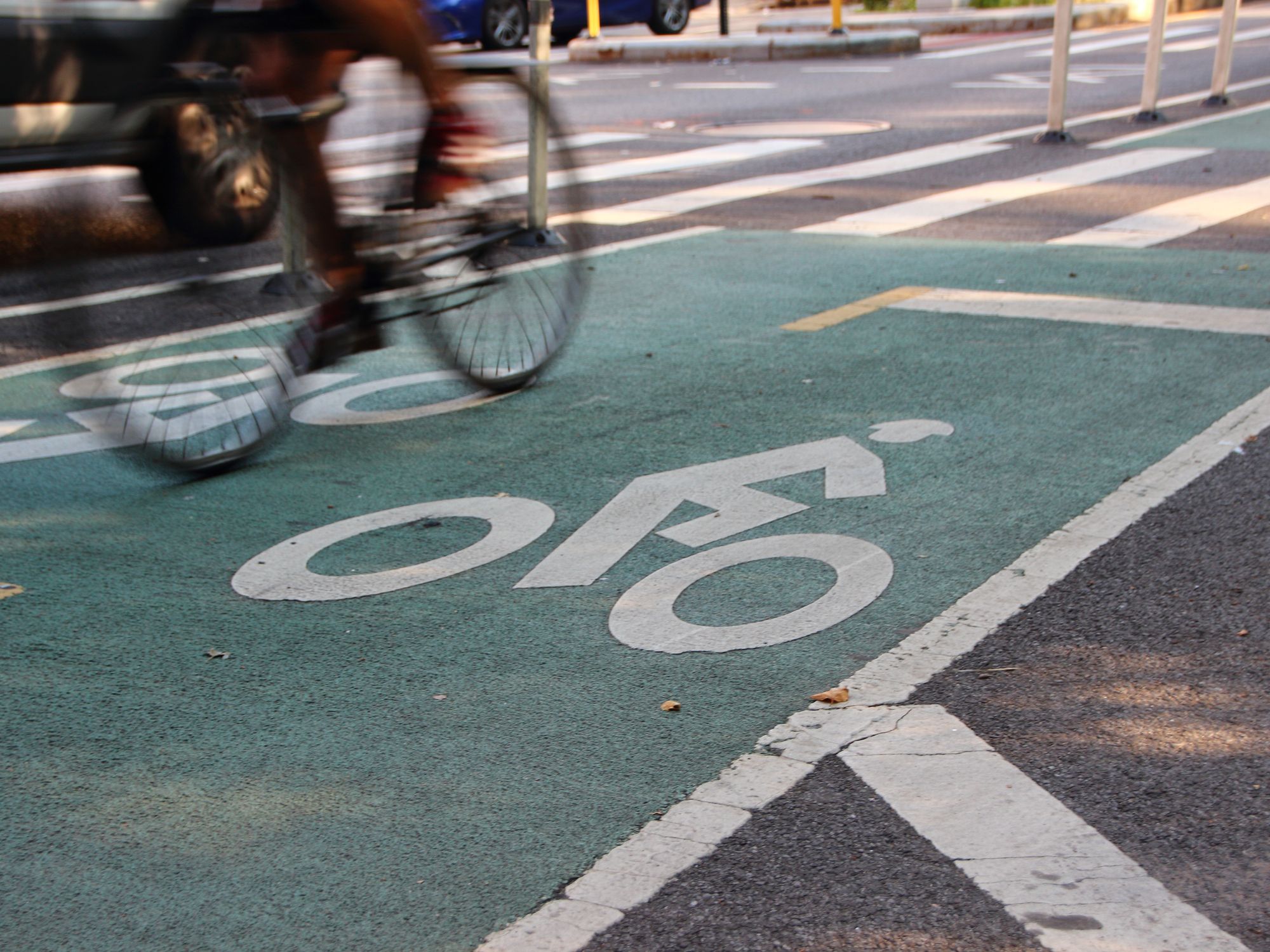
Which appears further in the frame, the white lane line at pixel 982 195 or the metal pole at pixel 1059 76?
the metal pole at pixel 1059 76

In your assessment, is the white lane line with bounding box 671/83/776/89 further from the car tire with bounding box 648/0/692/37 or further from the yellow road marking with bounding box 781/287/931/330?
the yellow road marking with bounding box 781/287/931/330

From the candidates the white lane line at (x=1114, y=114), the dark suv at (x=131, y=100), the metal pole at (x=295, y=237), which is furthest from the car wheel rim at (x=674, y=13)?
the dark suv at (x=131, y=100)

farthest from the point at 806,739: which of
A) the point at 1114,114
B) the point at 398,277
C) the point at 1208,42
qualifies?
the point at 1208,42

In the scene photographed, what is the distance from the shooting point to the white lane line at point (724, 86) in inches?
707

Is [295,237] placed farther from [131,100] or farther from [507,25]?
[507,25]

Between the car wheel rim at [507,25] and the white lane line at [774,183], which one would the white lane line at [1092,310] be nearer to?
the white lane line at [774,183]

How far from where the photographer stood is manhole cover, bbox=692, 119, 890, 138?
13438 mm


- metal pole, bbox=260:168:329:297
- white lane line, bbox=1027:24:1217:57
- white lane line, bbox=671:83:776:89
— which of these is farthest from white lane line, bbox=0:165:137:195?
white lane line, bbox=1027:24:1217:57

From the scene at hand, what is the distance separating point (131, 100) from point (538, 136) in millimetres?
2269

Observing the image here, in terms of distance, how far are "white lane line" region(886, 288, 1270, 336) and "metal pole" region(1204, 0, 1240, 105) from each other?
8.20 meters

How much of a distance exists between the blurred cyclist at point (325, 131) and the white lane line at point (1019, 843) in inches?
91.0

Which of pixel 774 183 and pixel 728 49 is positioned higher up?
pixel 728 49

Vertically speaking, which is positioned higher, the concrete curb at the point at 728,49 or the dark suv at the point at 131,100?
the dark suv at the point at 131,100

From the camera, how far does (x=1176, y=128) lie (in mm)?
13125
